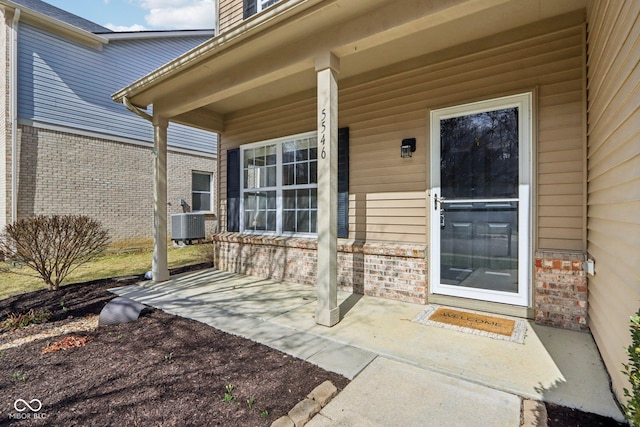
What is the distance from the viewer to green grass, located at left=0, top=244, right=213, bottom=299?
4914mm

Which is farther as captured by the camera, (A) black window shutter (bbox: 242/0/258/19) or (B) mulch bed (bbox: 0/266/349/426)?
(A) black window shutter (bbox: 242/0/258/19)

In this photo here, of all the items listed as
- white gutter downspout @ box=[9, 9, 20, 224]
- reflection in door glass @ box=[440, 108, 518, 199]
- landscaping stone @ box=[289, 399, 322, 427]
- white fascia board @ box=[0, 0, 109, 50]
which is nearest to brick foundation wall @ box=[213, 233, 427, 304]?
reflection in door glass @ box=[440, 108, 518, 199]

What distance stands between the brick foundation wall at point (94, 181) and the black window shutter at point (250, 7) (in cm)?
504

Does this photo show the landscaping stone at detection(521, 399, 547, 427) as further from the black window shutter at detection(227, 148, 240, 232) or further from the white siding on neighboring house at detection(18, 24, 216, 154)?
the white siding on neighboring house at detection(18, 24, 216, 154)

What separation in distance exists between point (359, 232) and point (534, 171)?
2.04 m

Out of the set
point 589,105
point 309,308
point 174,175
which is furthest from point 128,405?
point 174,175

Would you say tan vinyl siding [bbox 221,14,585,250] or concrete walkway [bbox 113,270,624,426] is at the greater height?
→ tan vinyl siding [bbox 221,14,585,250]

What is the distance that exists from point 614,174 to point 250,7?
5509 mm

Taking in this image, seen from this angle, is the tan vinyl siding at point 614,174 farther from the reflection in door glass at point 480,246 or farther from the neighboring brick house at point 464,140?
the reflection in door glass at point 480,246

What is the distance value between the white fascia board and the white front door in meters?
9.03

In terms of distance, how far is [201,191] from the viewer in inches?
427

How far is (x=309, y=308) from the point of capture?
11.6 ft

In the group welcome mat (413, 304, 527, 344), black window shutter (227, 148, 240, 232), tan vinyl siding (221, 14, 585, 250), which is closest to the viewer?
welcome mat (413, 304, 527, 344)

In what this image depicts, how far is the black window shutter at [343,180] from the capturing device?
13.9 ft
